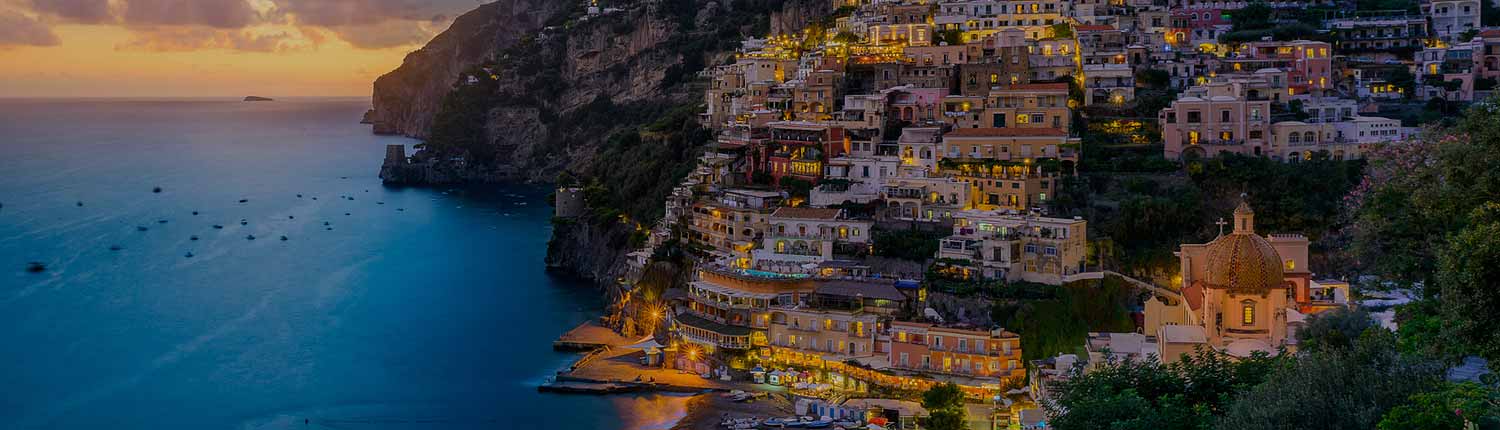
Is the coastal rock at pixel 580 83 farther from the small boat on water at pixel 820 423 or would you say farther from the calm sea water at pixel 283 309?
the small boat on water at pixel 820 423

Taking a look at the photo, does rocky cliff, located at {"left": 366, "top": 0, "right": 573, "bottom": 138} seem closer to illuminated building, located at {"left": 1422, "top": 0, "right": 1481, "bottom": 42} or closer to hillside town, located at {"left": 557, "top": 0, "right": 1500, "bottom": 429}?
hillside town, located at {"left": 557, "top": 0, "right": 1500, "bottom": 429}

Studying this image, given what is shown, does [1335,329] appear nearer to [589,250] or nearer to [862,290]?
[862,290]

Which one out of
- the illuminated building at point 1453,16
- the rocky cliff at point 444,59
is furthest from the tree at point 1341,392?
the rocky cliff at point 444,59

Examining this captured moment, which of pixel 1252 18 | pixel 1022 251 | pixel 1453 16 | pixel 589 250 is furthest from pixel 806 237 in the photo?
pixel 1453 16

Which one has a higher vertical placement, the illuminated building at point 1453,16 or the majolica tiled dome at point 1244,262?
the illuminated building at point 1453,16

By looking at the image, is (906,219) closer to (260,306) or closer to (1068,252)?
(1068,252)

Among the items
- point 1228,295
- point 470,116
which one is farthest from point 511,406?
point 470,116

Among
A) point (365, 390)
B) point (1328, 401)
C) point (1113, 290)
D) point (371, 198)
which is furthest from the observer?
point (371, 198)
